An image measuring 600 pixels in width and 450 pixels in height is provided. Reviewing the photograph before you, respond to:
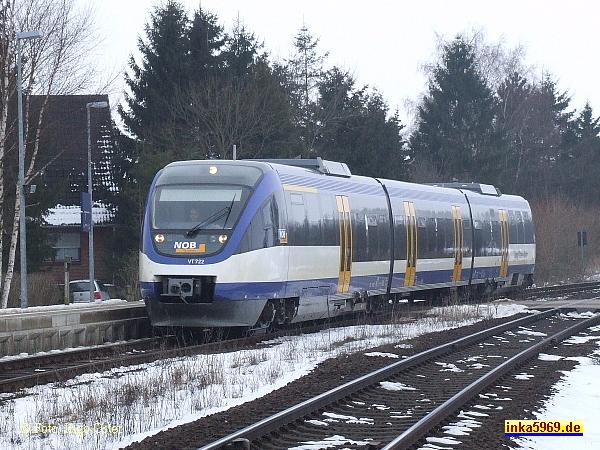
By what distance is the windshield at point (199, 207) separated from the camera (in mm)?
20234

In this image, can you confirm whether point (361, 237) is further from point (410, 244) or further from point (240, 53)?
point (240, 53)

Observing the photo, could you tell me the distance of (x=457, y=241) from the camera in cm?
3341

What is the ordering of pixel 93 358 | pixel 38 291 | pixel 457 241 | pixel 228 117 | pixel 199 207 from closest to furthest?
1. pixel 93 358
2. pixel 199 207
3. pixel 457 241
4. pixel 38 291
5. pixel 228 117

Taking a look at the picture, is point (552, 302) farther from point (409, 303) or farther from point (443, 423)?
point (443, 423)

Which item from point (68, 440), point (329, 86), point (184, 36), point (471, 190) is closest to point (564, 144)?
point (329, 86)

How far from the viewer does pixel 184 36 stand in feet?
175

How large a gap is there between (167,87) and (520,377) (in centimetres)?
3936

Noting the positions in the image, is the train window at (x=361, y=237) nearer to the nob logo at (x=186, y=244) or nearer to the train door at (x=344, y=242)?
the train door at (x=344, y=242)

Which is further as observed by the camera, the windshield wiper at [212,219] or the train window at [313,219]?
the train window at [313,219]

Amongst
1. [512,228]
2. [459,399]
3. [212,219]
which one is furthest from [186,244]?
[512,228]

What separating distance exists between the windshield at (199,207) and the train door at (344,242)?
4.42 meters

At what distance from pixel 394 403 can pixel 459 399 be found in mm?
730

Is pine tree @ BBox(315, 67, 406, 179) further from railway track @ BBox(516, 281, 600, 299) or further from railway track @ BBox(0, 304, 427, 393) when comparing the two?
railway track @ BBox(0, 304, 427, 393)

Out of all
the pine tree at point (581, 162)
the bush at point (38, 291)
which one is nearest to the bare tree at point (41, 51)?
the bush at point (38, 291)
